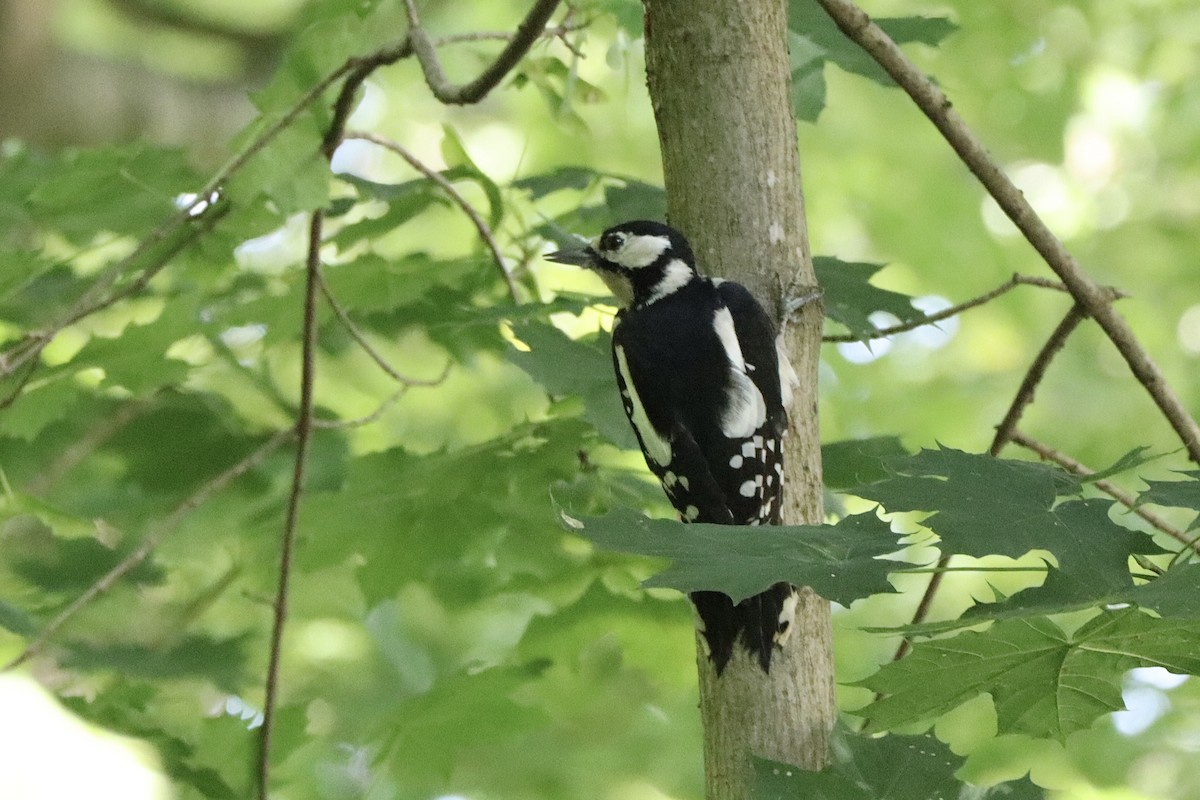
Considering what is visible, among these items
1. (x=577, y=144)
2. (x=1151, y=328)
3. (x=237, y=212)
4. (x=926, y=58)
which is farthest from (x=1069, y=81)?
(x=237, y=212)

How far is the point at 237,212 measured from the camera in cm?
192

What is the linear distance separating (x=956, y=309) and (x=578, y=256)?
29.5 inches

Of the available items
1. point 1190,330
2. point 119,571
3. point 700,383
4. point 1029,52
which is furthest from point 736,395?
point 1190,330

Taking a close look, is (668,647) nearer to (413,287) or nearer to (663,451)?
(663,451)

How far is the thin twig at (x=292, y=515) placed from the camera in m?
1.89

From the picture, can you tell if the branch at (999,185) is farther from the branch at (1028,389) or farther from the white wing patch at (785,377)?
the white wing patch at (785,377)

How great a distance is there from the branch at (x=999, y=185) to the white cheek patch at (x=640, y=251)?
0.43 m

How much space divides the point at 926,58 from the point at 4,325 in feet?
9.97

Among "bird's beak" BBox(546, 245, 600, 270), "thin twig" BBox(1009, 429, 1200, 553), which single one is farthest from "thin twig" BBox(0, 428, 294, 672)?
"thin twig" BBox(1009, 429, 1200, 553)

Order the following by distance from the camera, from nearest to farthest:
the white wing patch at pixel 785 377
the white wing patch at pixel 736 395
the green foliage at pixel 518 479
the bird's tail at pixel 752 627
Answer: the green foliage at pixel 518 479
the bird's tail at pixel 752 627
the white wing patch at pixel 785 377
the white wing patch at pixel 736 395

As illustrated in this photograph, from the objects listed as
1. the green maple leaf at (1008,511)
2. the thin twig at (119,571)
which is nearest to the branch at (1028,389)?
the green maple leaf at (1008,511)

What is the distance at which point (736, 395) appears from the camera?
1940 millimetres

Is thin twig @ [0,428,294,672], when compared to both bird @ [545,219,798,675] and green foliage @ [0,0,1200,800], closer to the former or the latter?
green foliage @ [0,0,1200,800]

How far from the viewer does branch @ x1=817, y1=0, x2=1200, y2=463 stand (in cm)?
164
